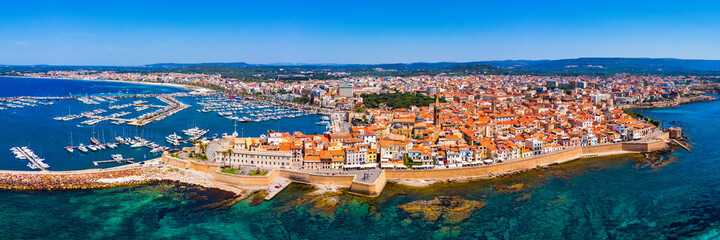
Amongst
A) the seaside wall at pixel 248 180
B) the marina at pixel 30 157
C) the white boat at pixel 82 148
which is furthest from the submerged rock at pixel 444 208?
the white boat at pixel 82 148

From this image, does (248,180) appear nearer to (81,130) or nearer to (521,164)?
(521,164)

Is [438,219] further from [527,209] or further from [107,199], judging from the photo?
[107,199]

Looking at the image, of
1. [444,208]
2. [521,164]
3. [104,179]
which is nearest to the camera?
[444,208]

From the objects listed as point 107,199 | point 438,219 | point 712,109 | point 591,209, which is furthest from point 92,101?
point 712,109

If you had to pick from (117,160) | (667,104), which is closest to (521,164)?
(117,160)

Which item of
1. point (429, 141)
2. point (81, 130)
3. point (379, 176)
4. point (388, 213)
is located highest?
point (429, 141)

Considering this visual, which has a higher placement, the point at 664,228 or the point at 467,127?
the point at 467,127

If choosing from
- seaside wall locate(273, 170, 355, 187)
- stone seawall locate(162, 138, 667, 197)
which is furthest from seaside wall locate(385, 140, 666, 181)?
seaside wall locate(273, 170, 355, 187)

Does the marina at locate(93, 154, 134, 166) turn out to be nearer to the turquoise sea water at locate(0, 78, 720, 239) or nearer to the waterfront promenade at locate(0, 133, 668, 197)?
the waterfront promenade at locate(0, 133, 668, 197)
